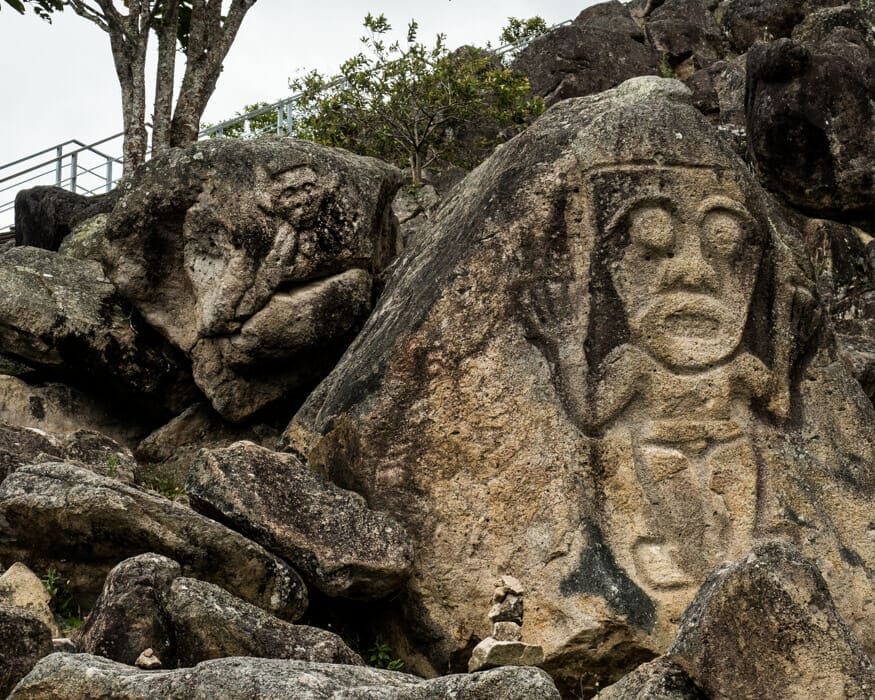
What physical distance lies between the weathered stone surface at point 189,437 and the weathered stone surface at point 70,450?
1497 mm

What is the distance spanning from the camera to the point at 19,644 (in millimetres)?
8195

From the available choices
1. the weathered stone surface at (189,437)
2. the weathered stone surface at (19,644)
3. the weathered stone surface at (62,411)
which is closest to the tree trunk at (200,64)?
the weathered stone surface at (62,411)

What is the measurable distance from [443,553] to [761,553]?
3.35 m

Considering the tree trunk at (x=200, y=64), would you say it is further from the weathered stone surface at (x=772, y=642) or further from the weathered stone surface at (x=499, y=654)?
the weathered stone surface at (x=772, y=642)

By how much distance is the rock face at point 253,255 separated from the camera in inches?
558

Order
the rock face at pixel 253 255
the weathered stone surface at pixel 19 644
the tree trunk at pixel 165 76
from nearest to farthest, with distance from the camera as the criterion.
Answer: the weathered stone surface at pixel 19 644
the rock face at pixel 253 255
the tree trunk at pixel 165 76

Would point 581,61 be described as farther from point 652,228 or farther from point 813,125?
point 652,228

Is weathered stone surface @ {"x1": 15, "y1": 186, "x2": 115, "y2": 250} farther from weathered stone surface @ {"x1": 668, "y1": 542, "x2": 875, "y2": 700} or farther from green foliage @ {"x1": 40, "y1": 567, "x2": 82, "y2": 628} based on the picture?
weathered stone surface @ {"x1": 668, "y1": 542, "x2": 875, "y2": 700}

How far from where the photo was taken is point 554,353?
36.8 ft

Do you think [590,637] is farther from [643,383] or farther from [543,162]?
[543,162]

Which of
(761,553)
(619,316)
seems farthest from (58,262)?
(761,553)

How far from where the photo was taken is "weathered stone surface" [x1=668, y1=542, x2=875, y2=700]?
757 centimetres

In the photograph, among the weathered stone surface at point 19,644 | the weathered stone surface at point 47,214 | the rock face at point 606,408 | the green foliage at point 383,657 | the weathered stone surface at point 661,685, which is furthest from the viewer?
the weathered stone surface at point 47,214

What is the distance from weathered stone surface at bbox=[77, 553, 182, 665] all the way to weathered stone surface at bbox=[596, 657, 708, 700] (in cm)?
270
